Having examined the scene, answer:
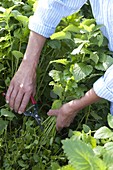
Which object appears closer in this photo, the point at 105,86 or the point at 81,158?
the point at 81,158

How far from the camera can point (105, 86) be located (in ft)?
4.75

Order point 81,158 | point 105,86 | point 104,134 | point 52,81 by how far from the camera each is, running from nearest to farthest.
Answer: point 81,158 < point 104,134 < point 105,86 < point 52,81

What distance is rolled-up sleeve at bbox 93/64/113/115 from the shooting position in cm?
143

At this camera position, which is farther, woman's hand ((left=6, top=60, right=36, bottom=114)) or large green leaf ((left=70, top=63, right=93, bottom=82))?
→ woman's hand ((left=6, top=60, right=36, bottom=114))

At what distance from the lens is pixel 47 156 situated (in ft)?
5.32

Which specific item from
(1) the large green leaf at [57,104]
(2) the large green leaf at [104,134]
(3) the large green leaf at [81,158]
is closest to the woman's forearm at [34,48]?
(1) the large green leaf at [57,104]

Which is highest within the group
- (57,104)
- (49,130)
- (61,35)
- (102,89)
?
(61,35)


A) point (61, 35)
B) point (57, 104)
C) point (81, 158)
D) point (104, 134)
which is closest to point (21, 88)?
point (57, 104)

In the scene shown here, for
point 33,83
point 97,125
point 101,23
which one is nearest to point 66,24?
point 101,23

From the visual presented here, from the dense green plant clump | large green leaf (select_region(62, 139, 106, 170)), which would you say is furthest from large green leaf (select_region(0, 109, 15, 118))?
large green leaf (select_region(62, 139, 106, 170))

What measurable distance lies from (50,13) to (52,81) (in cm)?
23

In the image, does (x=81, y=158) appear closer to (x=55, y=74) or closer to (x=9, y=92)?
(x=55, y=74)

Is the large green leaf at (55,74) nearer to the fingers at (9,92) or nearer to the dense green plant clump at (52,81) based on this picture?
the dense green plant clump at (52,81)

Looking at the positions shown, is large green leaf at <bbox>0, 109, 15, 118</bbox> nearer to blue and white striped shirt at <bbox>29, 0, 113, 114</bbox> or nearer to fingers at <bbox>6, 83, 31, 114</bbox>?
fingers at <bbox>6, 83, 31, 114</bbox>
